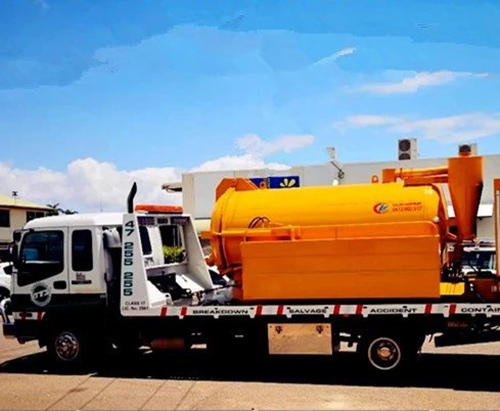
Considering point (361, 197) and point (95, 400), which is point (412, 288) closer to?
point (361, 197)

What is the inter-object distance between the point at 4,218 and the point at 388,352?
45.1m

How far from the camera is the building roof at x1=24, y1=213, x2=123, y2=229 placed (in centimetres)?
1023

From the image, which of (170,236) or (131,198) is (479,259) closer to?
(170,236)

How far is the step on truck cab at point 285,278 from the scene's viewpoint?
8711mm

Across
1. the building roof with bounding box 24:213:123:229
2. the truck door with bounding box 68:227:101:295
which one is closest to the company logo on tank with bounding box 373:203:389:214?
the building roof with bounding box 24:213:123:229

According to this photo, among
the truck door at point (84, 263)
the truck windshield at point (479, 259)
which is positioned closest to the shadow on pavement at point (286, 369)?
the truck door at point (84, 263)

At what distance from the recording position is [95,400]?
8320mm

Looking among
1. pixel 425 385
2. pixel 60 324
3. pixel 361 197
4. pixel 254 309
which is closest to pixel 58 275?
pixel 60 324

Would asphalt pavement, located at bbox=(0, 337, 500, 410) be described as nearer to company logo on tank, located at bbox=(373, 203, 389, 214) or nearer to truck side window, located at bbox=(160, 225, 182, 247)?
truck side window, located at bbox=(160, 225, 182, 247)

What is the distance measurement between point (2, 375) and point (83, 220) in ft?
9.01

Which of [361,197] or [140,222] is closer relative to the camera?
[361,197]

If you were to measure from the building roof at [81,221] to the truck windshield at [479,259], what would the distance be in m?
6.31

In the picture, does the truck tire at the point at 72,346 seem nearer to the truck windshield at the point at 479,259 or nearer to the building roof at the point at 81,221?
the building roof at the point at 81,221

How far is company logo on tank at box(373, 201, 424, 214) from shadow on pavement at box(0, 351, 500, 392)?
2.29m
